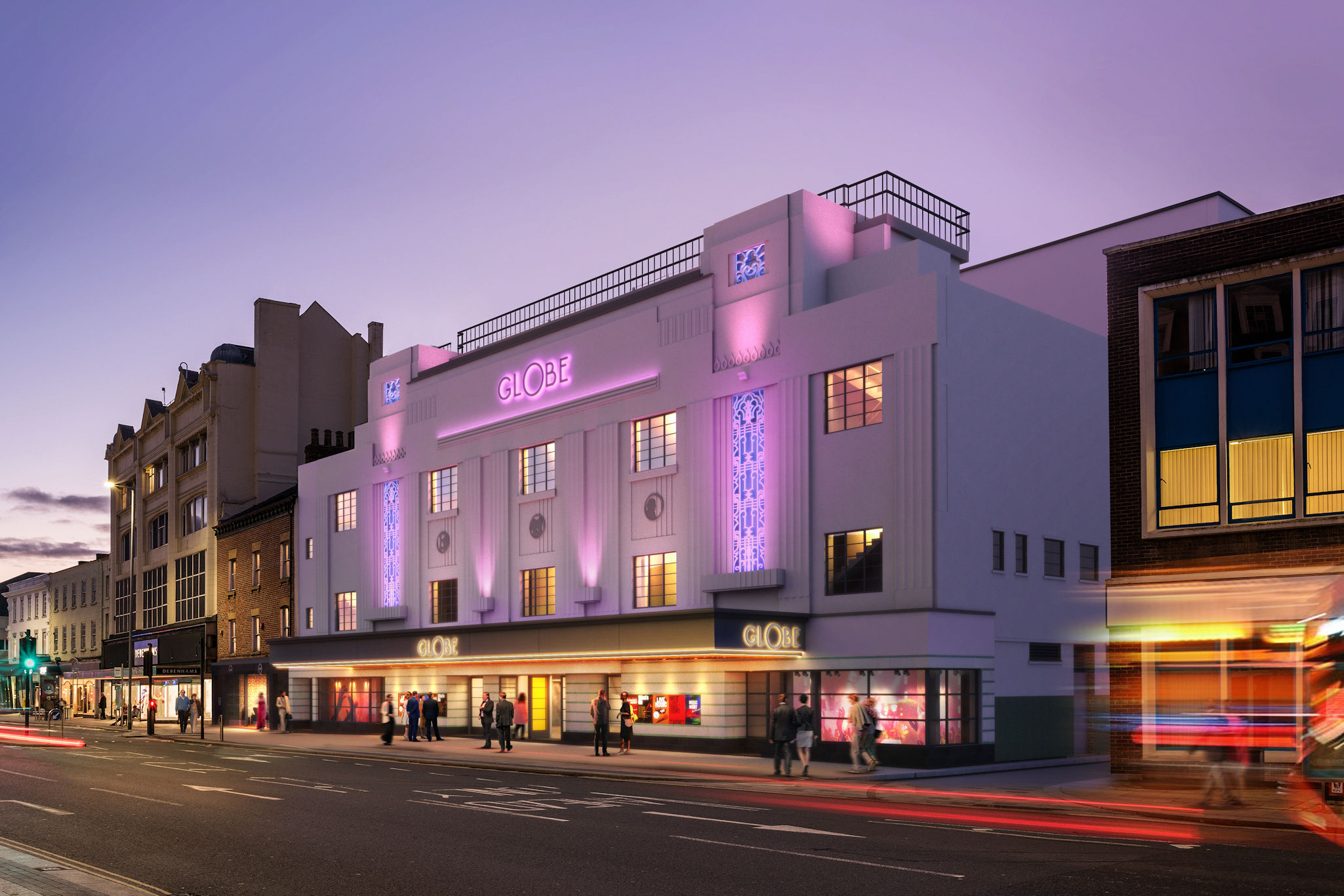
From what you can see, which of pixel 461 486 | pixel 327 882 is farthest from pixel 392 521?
pixel 327 882

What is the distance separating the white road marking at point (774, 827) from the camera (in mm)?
16188

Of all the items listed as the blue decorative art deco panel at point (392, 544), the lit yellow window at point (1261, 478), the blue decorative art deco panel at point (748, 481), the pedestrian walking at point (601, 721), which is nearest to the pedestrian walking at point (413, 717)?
the blue decorative art deco panel at point (392, 544)

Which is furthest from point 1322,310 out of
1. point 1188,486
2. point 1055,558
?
point 1055,558

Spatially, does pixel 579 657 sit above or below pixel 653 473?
below

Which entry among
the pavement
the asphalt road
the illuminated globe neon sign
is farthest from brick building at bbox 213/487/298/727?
the asphalt road

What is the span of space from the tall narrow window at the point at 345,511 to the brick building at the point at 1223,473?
3554 centimetres

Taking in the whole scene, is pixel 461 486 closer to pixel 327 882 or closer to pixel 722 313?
pixel 722 313

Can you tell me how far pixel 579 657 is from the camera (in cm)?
3656

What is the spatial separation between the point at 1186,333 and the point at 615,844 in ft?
57.0

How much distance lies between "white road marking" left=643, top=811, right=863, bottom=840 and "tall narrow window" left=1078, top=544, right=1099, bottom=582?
20.4 metres

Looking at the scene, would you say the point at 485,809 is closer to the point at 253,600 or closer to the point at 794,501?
the point at 794,501

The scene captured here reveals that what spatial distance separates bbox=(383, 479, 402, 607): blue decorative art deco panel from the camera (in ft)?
161

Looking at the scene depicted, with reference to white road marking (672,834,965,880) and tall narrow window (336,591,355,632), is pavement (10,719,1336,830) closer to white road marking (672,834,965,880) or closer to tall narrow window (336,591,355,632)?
white road marking (672,834,965,880)

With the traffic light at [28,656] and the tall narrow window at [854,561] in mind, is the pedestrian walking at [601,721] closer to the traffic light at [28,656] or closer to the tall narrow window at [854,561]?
the tall narrow window at [854,561]
